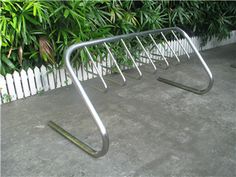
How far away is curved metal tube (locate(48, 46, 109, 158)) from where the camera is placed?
183 cm

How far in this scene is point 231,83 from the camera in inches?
137

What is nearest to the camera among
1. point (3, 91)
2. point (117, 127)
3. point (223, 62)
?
point (117, 127)

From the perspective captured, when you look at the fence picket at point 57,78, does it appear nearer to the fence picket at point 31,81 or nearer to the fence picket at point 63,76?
the fence picket at point 63,76

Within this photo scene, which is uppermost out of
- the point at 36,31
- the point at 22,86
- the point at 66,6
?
the point at 66,6

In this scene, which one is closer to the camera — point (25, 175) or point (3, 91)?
point (25, 175)

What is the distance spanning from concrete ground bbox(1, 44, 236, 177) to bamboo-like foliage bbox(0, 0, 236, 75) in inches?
20.0

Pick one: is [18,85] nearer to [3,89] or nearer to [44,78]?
[3,89]

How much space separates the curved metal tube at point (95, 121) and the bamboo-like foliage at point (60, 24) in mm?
896

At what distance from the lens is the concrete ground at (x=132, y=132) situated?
6.26 feet

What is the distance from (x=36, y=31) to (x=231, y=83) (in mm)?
2599

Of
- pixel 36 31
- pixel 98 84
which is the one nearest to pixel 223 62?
pixel 98 84

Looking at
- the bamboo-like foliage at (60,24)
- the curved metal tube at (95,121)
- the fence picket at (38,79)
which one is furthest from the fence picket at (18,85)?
the curved metal tube at (95,121)

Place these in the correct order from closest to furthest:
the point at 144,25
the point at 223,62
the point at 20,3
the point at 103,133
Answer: the point at 103,133 < the point at 20,3 < the point at 144,25 < the point at 223,62

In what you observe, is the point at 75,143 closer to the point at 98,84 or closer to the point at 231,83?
the point at 98,84
